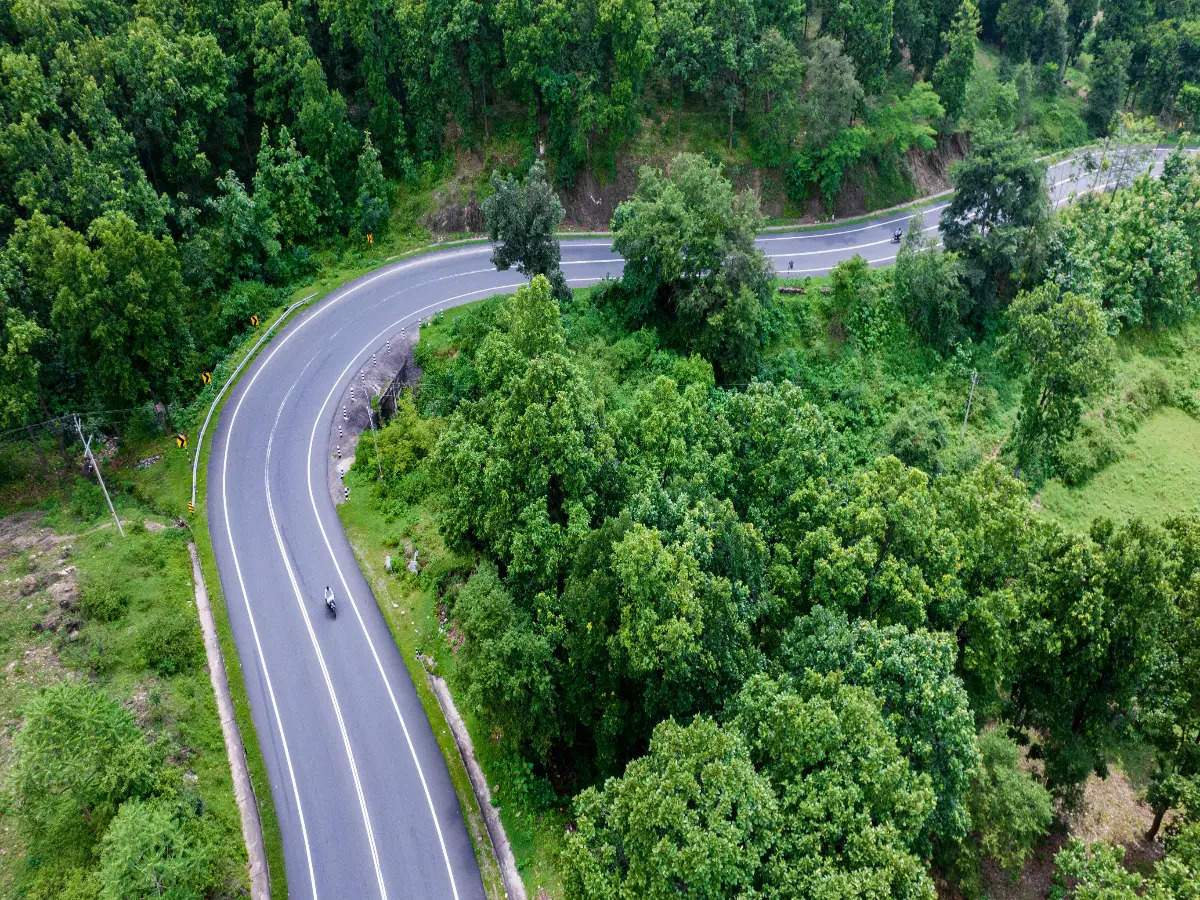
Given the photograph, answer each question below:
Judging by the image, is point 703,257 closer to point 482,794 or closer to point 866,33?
point 866,33

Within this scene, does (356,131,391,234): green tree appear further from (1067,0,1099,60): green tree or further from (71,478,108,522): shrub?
(1067,0,1099,60): green tree

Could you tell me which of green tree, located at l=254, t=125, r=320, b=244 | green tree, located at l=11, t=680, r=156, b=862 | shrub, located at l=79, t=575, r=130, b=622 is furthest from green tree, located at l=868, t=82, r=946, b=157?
green tree, located at l=11, t=680, r=156, b=862

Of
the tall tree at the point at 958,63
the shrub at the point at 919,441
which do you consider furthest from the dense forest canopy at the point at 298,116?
the shrub at the point at 919,441

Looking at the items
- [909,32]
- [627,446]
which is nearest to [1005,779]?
[627,446]

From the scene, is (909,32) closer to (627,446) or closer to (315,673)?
(627,446)

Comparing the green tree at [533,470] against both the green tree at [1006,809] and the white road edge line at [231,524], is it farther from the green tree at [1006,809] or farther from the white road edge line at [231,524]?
the green tree at [1006,809]
